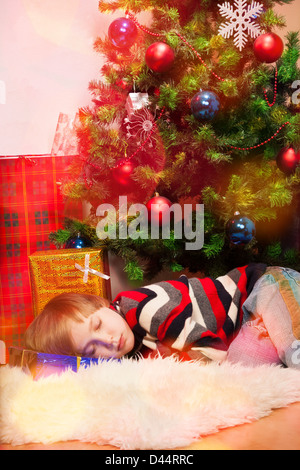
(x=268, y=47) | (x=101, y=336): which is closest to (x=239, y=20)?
(x=268, y=47)

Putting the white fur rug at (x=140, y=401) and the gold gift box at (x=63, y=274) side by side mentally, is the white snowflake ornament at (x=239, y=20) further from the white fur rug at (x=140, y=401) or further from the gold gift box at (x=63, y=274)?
the white fur rug at (x=140, y=401)

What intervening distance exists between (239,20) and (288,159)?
1.30 ft

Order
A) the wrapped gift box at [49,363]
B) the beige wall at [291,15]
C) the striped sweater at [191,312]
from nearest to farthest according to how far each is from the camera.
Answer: the wrapped gift box at [49,363]
the striped sweater at [191,312]
the beige wall at [291,15]

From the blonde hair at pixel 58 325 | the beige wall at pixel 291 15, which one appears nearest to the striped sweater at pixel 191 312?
the blonde hair at pixel 58 325

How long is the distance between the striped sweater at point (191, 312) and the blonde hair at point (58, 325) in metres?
0.10

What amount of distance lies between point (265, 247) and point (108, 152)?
56 cm

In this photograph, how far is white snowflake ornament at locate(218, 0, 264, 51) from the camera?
1178mm

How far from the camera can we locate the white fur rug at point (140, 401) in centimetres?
66

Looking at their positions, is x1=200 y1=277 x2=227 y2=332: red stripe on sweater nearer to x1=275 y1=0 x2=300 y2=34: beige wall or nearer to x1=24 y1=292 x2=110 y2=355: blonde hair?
x1=24 y1=292 x2=110 y2=355: blonde hair

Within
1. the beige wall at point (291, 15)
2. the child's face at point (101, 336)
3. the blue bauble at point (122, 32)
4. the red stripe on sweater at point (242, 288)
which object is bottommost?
the child's face at point (101, 336)

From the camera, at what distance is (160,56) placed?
1122mm

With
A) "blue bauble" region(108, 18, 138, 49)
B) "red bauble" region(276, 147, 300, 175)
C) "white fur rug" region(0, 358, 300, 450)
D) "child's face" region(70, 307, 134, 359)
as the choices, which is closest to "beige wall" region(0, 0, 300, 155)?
"blue bauble" region(108, 18, 138, 49)

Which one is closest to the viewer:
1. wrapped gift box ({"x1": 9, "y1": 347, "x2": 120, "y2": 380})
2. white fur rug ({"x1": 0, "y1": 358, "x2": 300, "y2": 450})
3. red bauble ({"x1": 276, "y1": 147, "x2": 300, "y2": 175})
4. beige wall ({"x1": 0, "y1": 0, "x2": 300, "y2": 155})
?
white fur rug ({"x1": 0, "y1": 358, "x2": 300, "y2": 450})

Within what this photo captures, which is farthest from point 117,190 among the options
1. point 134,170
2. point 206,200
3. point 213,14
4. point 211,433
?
point 211,433
